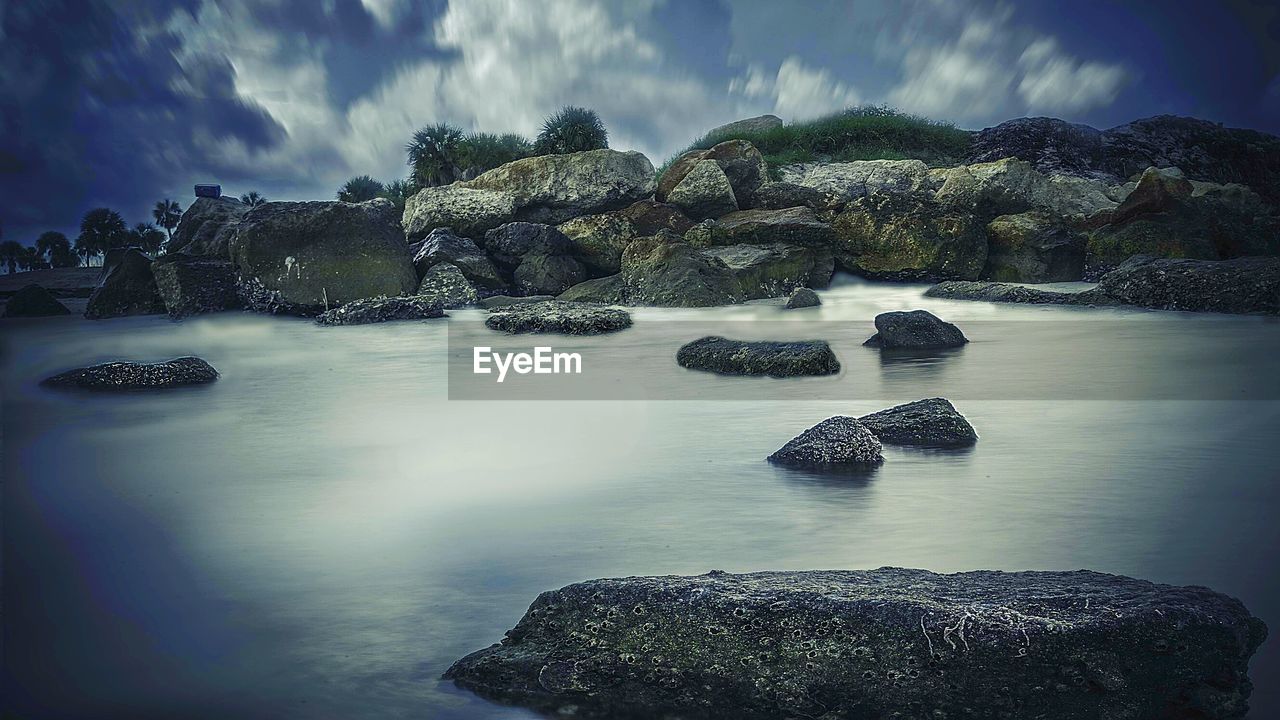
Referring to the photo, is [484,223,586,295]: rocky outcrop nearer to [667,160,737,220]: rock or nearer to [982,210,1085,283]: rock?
[667,160,737,220]: rock

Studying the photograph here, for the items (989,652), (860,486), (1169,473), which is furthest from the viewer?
(1169,473)

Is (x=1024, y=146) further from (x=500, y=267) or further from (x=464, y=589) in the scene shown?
(x=464, y=589)

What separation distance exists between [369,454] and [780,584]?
3.82m

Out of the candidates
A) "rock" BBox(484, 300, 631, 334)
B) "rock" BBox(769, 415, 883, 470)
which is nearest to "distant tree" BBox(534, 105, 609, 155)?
"rock" BBox(484, 300, 631, 334)

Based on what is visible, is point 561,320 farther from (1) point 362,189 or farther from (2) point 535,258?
(1) point 362,189

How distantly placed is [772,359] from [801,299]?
6542mm

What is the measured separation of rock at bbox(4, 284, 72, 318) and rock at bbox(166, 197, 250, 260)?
235 centimetres

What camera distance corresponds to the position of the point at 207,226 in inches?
768

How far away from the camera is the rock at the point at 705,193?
17750mm

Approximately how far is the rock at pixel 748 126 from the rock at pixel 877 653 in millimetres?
32104

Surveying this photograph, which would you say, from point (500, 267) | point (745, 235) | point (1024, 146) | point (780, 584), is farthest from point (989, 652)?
point (1024, 146)

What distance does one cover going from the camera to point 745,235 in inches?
632

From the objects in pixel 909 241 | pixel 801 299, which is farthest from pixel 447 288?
pixel 909 241

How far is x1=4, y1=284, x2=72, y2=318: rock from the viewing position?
17.1 meters
